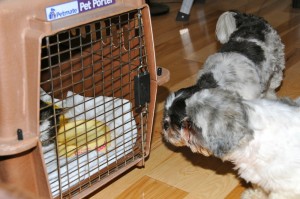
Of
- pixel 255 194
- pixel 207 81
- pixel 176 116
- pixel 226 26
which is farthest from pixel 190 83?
pixel 176 116

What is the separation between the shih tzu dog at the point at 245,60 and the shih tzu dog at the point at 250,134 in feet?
1.55

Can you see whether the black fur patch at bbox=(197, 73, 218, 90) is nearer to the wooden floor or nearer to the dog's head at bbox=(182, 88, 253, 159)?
the wooden floor

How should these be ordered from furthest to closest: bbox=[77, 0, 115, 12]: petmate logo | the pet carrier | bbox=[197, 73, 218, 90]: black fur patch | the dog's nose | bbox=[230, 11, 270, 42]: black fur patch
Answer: bbox=[230, 11, 270, 42]: black fur patch, bbox=[197, 73, 218, 90]: black fur patch, the dog's nose, bbox=[77, 0, 115, 12]: petmate logo, the pet carrier

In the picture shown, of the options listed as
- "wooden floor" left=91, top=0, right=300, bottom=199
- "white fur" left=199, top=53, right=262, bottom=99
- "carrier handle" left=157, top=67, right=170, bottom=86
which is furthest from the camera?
"white fur" left=199, top=53, right=262, bottom=99

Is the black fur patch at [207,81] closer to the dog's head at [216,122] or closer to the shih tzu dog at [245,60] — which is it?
the shih tzu dog at [245,60]

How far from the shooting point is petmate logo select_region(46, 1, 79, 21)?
1.51 m

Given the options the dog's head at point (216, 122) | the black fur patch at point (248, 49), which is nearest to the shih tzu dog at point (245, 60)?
the black fur patch at point (248, 49)

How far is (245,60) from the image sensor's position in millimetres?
2424

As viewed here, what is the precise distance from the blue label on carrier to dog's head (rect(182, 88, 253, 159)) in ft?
1.54

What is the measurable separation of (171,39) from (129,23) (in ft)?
6.15

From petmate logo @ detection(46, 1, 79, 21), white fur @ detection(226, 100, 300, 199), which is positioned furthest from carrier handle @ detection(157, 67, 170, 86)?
petmate logo @ detection(46, 1, 79, 21)

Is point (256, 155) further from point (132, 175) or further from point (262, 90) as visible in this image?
point (262, 90)

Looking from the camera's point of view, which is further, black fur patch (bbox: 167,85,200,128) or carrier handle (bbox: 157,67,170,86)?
carrier handle (bbox: 157,67,170,86)

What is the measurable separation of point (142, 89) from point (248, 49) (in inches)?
33.7
